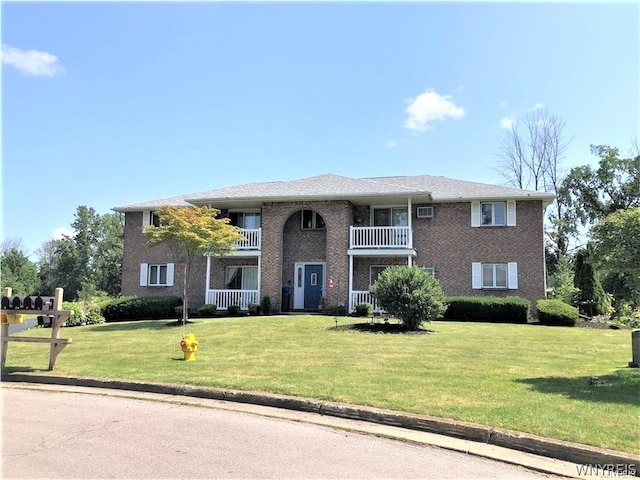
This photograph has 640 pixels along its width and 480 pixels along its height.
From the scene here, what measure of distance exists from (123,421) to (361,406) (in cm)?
320

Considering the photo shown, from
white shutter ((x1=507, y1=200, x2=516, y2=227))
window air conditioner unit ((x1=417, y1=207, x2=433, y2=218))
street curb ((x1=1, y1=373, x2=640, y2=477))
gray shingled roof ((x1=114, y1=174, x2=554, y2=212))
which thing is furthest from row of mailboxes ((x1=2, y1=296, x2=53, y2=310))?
white shutter ((x1=507, y1=200, x2=516, y2=227))

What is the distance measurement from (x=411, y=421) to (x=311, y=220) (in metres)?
20.2

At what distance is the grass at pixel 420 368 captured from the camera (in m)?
6.86

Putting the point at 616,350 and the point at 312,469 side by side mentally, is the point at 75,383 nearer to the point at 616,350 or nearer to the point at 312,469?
the point at 312,469

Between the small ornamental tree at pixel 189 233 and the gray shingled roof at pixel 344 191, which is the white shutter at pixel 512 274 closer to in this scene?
the gray shingled roof at pixel 344 191

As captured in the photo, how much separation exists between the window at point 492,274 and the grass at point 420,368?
276 inches

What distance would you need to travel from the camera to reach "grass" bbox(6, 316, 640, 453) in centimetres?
686

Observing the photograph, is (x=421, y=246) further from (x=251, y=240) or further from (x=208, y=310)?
(x=208, y=310)

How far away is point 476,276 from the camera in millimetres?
24922

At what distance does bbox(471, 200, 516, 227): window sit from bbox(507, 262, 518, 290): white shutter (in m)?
1.97

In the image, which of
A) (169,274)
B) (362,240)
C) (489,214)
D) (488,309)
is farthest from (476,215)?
(169,274)

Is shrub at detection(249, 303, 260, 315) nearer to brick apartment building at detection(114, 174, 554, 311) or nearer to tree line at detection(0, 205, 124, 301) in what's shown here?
brick apartment building at detection(114, 174, 554, 311)

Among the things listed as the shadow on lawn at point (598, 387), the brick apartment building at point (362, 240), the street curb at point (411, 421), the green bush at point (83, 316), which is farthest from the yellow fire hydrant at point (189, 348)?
the green bush at point (83, 316)

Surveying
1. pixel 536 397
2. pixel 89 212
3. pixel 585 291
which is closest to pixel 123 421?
pixel 536 397
